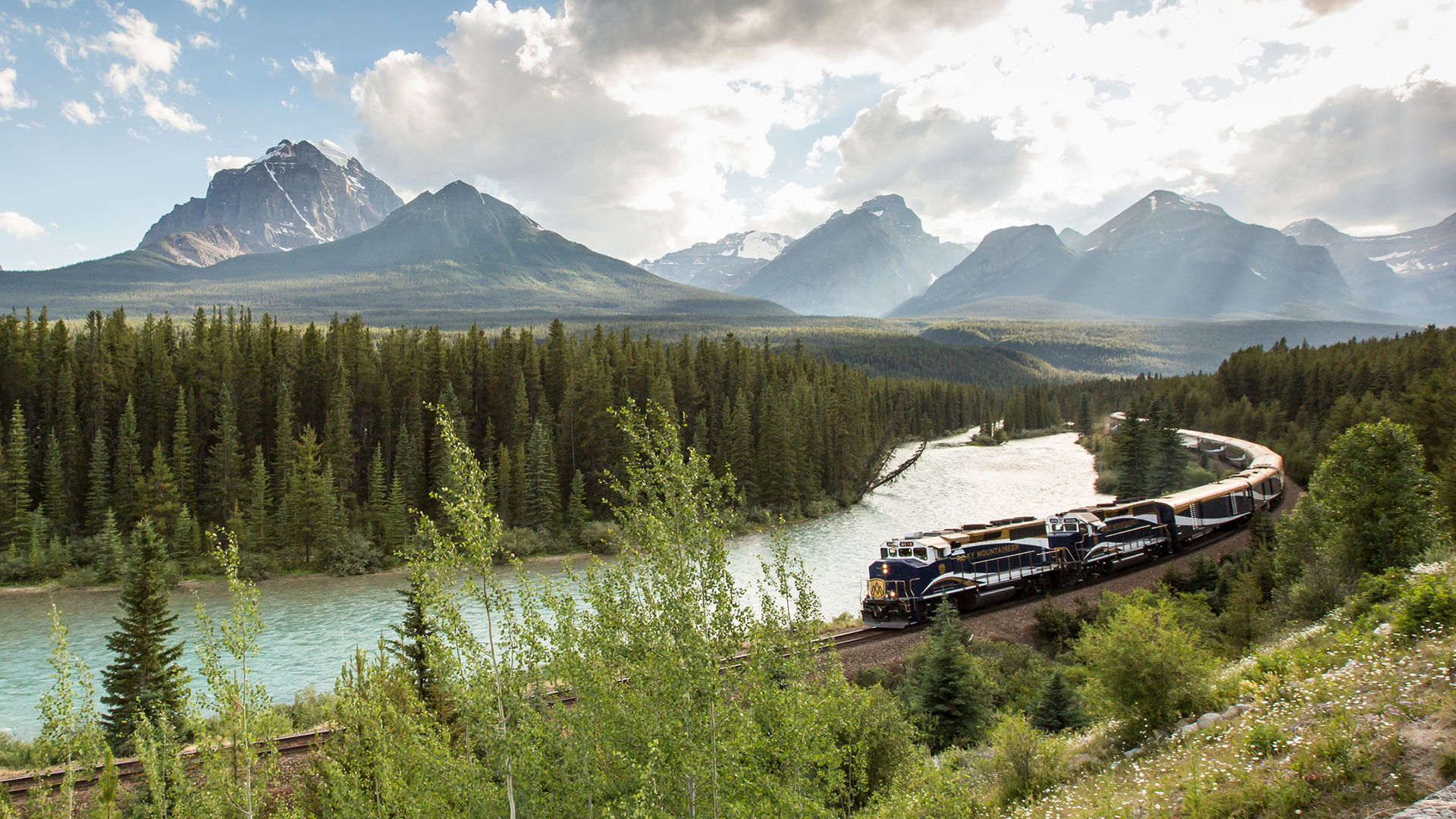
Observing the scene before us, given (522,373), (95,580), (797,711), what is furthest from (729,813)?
(522,373)

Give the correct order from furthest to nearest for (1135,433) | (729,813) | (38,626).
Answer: (1135,433) → (38,626) → (729,813)

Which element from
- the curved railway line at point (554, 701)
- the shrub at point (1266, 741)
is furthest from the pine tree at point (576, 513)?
the shrub at point (1266, 741)

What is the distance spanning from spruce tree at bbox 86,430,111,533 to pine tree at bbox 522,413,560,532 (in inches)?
1330

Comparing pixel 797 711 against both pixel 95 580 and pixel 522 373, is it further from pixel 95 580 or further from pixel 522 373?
pixel 522 373

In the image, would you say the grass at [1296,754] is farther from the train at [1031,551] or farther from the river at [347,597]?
Result: the river at [347,597]

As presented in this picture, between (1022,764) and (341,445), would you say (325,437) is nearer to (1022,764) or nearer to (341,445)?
(341,445)

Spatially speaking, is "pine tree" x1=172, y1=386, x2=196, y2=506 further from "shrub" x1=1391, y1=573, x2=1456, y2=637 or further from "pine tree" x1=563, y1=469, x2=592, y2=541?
"shrub" x1=1391, y1=573, x2=1456, y2=637

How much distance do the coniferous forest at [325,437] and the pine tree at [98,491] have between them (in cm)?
22

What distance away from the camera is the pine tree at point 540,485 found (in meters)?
64.6

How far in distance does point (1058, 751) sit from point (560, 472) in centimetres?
6293

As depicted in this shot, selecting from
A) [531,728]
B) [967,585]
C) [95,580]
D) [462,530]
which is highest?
[462,530]

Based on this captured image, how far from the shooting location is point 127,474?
5816cm

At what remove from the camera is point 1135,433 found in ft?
233

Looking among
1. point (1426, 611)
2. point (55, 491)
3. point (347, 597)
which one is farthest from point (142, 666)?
point (55, 491)
